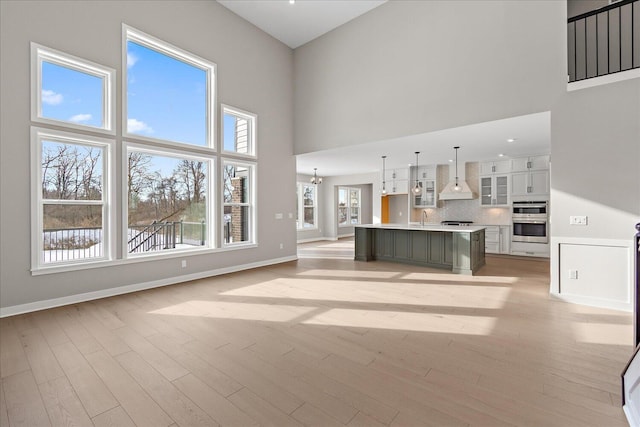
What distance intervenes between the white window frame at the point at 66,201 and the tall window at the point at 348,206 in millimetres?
9088

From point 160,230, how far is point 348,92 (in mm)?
4593

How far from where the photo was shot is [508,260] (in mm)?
7090

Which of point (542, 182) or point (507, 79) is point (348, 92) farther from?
point (542, 182)

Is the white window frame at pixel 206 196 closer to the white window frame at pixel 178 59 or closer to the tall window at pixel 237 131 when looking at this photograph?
the white window frame at pixel 178 59

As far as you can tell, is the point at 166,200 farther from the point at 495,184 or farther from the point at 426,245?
the point at 495,184

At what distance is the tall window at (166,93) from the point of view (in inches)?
186

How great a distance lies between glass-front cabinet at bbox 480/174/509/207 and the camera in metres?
7.92

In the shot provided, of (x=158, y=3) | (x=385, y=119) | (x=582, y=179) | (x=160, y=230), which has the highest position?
(x=158, y=3)

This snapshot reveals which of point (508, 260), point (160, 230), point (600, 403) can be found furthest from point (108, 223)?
point (508, 260)

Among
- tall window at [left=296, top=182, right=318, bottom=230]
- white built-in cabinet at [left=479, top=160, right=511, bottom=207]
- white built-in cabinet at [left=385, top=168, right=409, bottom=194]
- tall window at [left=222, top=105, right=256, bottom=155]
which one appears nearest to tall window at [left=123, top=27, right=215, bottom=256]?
tall window at [left=222, top=105, right=256, bottom=155]

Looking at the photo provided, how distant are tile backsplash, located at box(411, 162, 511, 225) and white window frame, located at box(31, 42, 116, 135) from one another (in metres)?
8.13

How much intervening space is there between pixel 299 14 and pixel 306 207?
685 cm

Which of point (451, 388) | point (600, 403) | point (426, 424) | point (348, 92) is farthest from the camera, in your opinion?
point (348, 92)

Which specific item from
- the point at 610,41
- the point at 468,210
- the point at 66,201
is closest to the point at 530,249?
the point at 468,210
